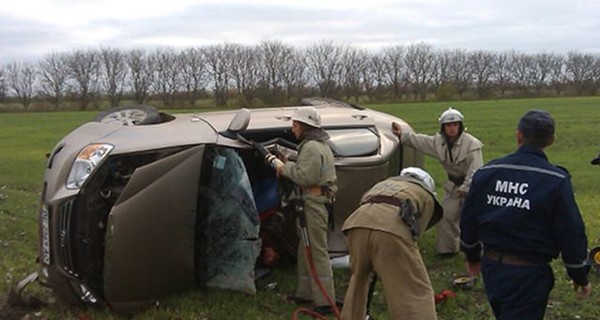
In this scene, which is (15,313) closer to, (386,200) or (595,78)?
(386,200)

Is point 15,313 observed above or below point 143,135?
below

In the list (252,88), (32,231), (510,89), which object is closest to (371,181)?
(32,231)

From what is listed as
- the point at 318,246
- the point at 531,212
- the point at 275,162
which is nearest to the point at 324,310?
the point at 318,246

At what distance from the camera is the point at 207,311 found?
5.57 metres

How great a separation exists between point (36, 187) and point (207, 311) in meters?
9.32

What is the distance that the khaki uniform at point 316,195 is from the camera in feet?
17.8

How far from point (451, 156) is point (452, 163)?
0.27ft

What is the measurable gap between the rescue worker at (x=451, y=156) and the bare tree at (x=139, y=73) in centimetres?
6913

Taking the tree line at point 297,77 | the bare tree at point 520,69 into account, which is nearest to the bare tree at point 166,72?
the tree line at point 297,77

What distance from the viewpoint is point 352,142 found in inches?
253

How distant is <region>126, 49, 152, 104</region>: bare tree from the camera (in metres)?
75.8

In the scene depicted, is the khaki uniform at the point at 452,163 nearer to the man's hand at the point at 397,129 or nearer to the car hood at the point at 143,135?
the man's hand at the point at 397,129

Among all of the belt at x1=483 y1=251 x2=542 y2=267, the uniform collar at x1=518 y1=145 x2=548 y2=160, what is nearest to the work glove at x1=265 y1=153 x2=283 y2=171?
the belt at x1=483 y1=251 x2=542 y2=267

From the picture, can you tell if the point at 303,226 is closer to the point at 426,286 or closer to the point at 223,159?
the point at 223,159
